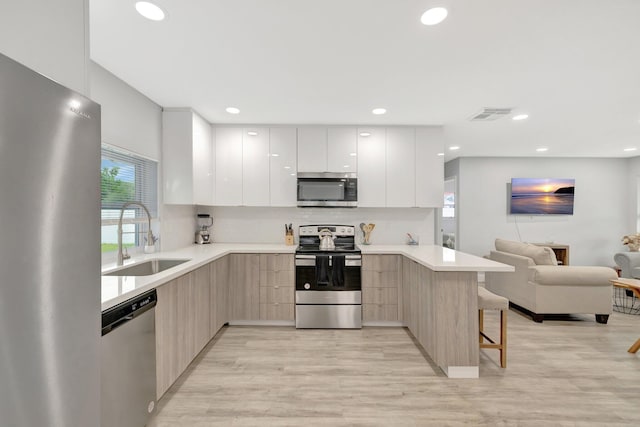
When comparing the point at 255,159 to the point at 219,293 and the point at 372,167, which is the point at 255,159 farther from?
the point at 219,293

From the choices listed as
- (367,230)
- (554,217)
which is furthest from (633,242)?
(367,230)

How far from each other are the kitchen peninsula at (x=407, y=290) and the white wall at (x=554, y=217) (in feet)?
11.3

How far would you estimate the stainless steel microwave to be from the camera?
3727 millimetres

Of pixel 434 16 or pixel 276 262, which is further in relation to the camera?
pixel 276 262

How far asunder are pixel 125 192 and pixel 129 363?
68.4 inches

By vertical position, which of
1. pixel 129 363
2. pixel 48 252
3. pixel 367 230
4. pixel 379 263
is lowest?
pixel 129 363

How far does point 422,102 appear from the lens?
9.86 feet

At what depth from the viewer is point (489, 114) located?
3314 mm

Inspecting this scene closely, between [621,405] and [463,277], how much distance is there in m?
1.30

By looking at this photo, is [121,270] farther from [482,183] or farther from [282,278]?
[482,183]

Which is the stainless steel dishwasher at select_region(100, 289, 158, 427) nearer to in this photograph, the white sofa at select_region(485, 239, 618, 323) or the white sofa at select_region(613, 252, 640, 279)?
the white sofa at select_region(485, 239, 618, 323)

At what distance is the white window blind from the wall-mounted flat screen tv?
636cm

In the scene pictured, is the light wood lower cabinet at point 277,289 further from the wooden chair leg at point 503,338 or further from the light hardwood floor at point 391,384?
the wooden chair leg at point 503,338

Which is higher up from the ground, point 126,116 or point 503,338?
point 126,116
